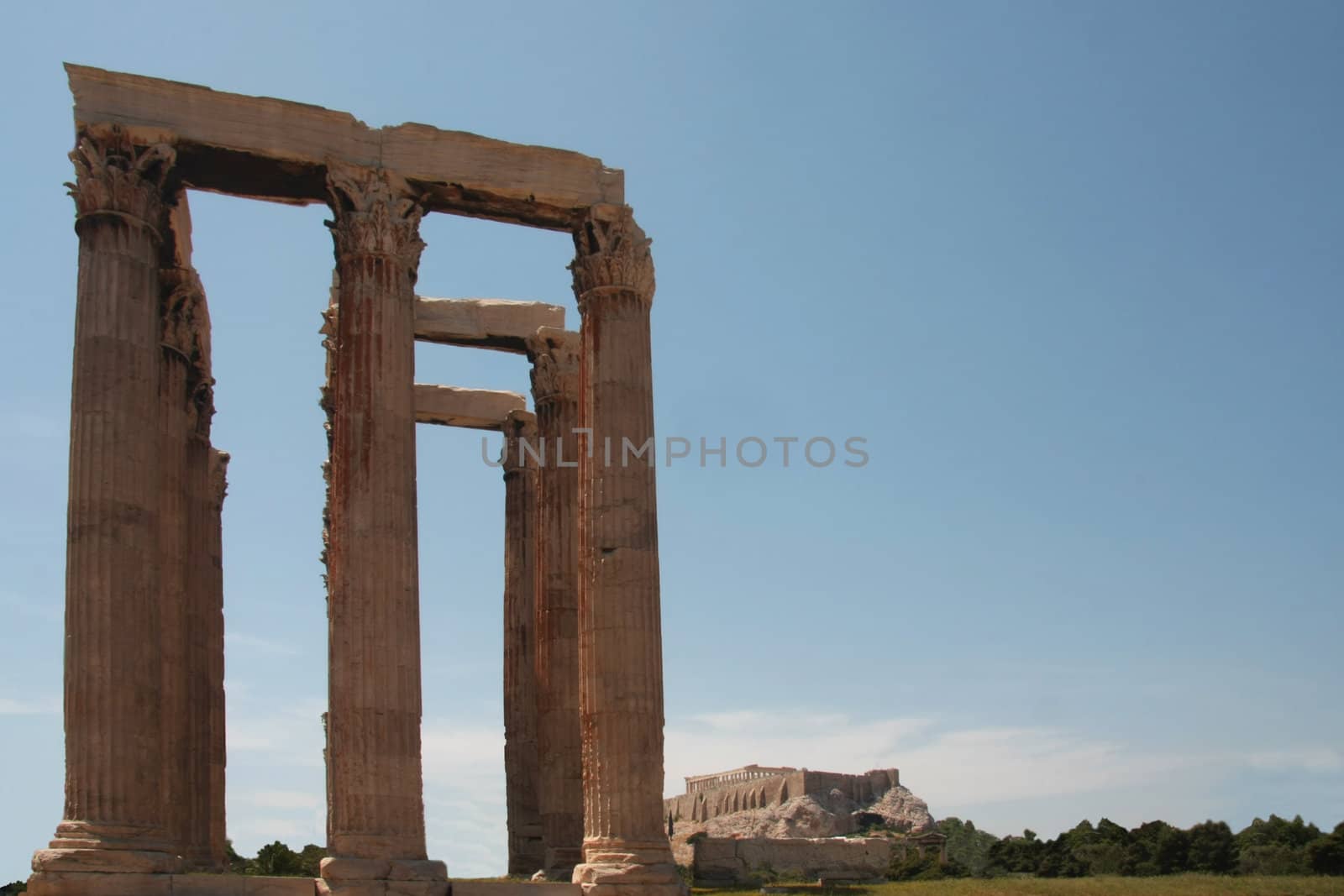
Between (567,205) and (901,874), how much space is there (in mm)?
26891

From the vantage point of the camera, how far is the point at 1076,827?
229 ft

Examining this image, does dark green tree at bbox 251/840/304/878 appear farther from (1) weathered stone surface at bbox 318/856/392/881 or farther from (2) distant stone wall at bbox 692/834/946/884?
(1) weathered stone surface at bbox 318/856/392/881

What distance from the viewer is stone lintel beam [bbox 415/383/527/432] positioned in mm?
44125

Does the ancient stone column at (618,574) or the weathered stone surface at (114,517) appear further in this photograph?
the ancient stone column at (618,574)

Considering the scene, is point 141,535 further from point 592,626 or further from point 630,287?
point 630,287

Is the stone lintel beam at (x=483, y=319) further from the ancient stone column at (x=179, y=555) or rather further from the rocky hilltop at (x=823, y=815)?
the rocky hilltop at (x=823, y=815)

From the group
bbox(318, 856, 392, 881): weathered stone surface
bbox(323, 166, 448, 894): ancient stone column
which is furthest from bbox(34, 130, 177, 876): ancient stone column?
bbox(323, 166, 448, 894): ancient stone column

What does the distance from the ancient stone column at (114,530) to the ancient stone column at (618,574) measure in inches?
308

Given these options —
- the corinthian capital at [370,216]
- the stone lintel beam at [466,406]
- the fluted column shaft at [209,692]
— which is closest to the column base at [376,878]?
the fluted column shaft at [209,692]

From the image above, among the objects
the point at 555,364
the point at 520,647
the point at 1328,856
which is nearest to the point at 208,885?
the point at 520,647

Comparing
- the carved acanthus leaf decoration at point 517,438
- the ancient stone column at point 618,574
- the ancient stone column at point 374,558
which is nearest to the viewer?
the ancient stone column at point 374,558

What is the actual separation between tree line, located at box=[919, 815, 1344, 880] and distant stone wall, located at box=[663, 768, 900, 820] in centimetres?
3274

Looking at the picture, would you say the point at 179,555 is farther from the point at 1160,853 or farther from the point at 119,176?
the point at 1160,853

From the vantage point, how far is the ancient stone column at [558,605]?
35.8m
